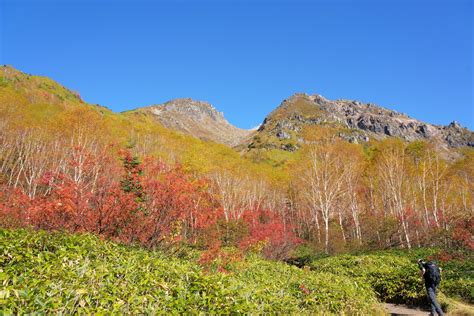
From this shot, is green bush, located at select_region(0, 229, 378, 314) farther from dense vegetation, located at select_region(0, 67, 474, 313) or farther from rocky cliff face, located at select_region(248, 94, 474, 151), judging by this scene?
rocky cliff face, located at select_region(248, 94, 474, 151)

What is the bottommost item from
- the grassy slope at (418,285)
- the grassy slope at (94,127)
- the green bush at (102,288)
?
the grassy slope at (418,285)

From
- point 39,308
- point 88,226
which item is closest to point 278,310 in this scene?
point 39,308

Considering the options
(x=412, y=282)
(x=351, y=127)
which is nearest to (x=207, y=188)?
(x=412, y=282)

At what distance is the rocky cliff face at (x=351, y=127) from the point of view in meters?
136

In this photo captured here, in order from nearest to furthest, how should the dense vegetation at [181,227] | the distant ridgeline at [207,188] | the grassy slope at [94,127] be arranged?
the dense vegetation at [181,227] < the distant ridgeline at [207,188] < the grassy slope at [94,127]

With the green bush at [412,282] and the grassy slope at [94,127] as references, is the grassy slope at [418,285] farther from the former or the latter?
the grassy slope at [94,127]

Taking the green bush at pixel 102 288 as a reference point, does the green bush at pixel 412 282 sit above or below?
below

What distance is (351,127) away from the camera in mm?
164875

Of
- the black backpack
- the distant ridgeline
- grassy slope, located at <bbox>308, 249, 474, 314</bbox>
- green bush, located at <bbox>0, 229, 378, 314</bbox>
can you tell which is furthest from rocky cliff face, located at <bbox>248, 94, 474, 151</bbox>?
green bush, located at <bbox>0, 229, 378, 314</bbox>

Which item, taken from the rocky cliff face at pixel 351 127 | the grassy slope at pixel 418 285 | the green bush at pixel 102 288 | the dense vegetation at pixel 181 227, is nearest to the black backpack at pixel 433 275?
the grassy slope at pixel 418 285

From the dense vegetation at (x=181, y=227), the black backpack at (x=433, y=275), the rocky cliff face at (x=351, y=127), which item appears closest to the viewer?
the dense vegetation at (x=181, y=227)

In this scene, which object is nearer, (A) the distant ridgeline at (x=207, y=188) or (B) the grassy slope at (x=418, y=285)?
(B) the grassy slope at (x=418, y=285)

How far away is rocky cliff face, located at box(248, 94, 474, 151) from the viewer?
13612 cm

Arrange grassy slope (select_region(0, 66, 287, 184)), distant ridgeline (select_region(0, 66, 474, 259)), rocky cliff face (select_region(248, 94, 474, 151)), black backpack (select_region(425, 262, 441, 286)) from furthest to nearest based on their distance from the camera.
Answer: rocky cliff face (select_region(248, 94, 474, 151)) → grassy slope (select_region(0, 66, 287, 184)) → distant ridgeline (select_region(0, 66, 474, 259)) → black backpack (select_region(425, 262, 441, 286))
